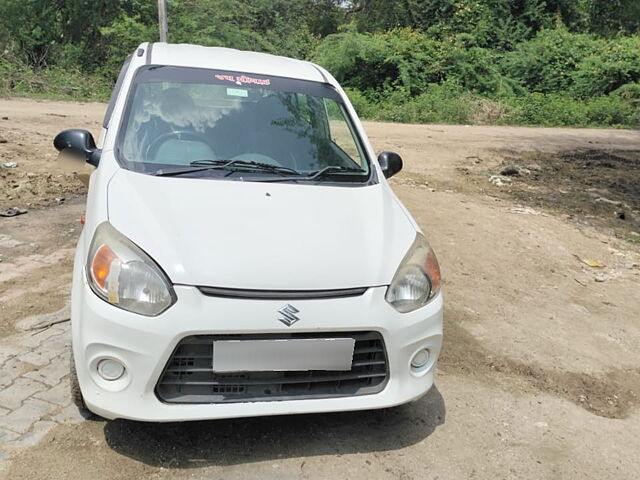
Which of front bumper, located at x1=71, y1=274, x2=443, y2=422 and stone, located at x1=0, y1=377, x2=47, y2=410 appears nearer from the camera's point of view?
front bumper, located at x1=71, y1=274, x2=443, y2=422

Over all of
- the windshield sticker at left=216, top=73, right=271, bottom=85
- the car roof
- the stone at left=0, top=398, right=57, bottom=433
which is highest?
the car roof

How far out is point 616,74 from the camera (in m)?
23.6

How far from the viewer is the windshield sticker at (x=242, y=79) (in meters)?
4.04

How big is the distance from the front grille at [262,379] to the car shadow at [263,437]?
0.35m

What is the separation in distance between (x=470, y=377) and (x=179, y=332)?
2.08m

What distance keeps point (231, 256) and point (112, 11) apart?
959 inches

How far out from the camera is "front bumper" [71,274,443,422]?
2559mm

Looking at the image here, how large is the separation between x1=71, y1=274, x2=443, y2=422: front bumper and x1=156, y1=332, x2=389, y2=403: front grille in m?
0.03

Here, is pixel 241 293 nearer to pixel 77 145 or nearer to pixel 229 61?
pixel 77 145

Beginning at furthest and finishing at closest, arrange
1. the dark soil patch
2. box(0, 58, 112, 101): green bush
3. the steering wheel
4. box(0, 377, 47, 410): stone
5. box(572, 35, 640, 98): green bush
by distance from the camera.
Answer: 1. box(572, 35, 640, 98): green bush
2. box(0, 58, 112, 101): green bush
3. the dark soil patch
4. the steering wheel
5. box(0, 377, 47, 410): stone

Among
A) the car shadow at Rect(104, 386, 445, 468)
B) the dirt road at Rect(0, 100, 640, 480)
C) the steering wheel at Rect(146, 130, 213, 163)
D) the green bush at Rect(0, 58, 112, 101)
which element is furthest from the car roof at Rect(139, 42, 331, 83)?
the green bush at Rect(0, 58, 112, 101)

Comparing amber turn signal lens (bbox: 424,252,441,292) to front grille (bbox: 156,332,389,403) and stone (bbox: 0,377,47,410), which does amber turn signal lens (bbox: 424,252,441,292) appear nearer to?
front grille (bbox: 156,332,389,403)

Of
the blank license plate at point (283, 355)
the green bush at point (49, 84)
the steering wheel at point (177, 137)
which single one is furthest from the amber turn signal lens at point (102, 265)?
the green bush at point (49, 84)

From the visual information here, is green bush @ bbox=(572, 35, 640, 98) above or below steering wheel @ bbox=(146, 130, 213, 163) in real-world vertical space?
below
